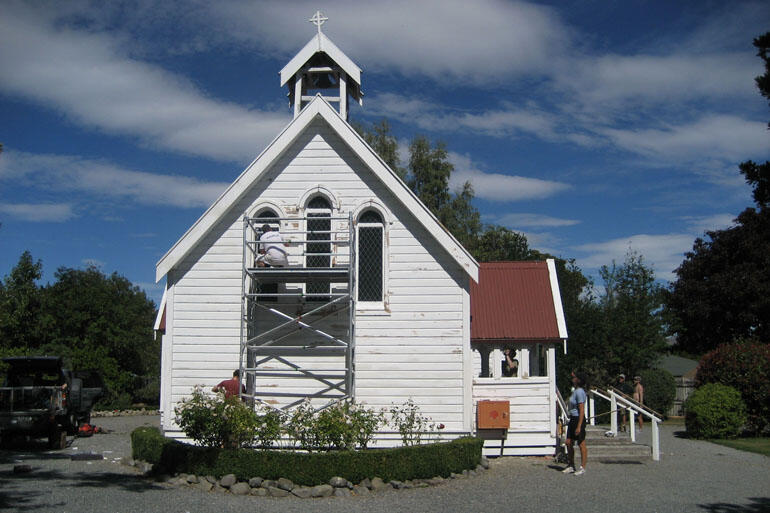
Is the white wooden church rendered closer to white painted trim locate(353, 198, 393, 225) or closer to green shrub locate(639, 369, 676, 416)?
white painted trim locate(353, 198, 393, 225)

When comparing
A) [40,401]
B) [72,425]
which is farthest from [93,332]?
[40,401]

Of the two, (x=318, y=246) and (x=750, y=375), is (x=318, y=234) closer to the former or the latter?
(x=318, y=246)

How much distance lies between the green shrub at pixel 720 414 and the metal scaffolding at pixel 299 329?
1419 centimetres

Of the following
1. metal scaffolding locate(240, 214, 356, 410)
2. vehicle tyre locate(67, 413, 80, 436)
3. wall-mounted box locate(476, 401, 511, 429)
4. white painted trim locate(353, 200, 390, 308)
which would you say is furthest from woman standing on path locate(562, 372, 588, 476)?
vehicle tyre locate(67, 413, 80, 436)

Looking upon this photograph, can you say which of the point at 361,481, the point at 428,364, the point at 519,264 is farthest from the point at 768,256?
the point at 361,481

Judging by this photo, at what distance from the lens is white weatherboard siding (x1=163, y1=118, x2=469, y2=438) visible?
53.5 feet

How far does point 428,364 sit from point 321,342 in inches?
96.9

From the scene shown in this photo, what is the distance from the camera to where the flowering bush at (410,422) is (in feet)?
51.1

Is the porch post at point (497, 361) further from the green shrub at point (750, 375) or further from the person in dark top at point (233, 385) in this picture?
the green shrub at point (750, 375)

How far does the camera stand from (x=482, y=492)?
→ 522 inches

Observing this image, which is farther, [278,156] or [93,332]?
[93,332]

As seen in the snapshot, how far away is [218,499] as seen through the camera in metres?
12.3

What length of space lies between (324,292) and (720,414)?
1506 cm

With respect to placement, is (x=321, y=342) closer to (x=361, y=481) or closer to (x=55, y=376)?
(x=361, y=481)
